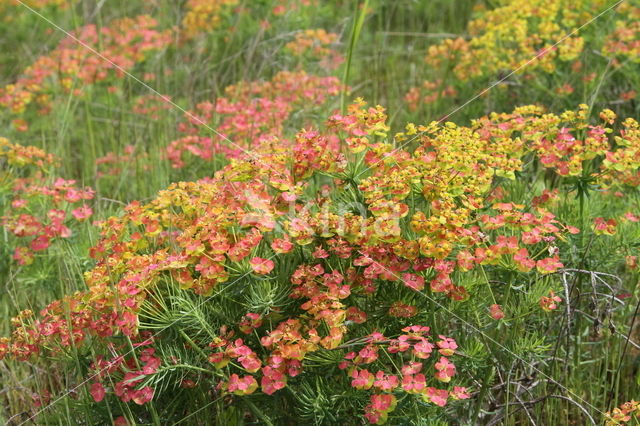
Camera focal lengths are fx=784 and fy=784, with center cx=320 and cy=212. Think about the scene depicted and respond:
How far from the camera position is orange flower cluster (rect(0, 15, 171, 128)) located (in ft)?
12.6

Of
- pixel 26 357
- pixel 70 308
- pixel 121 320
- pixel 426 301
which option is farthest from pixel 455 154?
pixel 26 357

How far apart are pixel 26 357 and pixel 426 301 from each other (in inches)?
39.7

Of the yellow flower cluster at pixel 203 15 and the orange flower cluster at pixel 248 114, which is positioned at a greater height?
the yellow flower cluster at pixel 203 15

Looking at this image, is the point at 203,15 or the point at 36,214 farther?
the point at 203,15

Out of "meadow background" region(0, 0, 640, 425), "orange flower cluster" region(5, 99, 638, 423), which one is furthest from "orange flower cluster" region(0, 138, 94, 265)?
"orange flower cluster" region(5, 99, 638, 423)

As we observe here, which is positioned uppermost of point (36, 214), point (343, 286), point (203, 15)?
point (203, 15)

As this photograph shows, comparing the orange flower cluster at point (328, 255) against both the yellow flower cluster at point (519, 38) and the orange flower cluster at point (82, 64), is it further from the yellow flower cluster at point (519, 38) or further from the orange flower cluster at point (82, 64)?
the orange flower cluster at point (82, 64)

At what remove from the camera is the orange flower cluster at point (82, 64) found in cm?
386

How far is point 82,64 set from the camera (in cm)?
404

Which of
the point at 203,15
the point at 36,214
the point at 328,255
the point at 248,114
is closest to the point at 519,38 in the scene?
the point at 248,114

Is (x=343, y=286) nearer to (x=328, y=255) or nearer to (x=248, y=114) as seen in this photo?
(x=328, y=255)

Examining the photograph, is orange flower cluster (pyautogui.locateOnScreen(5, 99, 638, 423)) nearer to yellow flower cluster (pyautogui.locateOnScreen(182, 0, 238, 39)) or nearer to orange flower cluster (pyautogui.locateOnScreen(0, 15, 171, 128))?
orange flower cluster (pyautogui.locateOnScreen(0, 15, 171, 128))

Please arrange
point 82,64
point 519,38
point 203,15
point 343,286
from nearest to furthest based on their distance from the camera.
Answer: point 343,286
point 519,38
point 82,64
point 203,15

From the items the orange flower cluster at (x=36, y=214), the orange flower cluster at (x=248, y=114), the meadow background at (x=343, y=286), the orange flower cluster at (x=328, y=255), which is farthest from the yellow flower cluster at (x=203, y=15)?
the orange flower cluster at (x=328, y=255)
